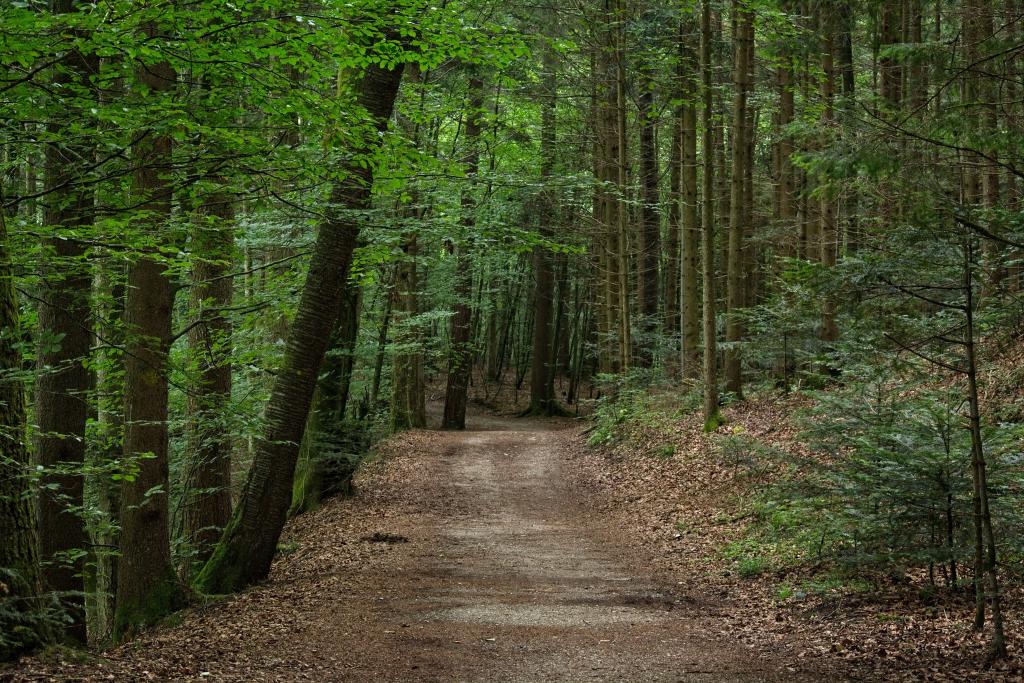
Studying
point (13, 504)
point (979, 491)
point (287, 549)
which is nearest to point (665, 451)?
point (287, 549)

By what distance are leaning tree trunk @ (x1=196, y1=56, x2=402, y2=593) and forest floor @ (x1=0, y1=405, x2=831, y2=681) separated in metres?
0.51

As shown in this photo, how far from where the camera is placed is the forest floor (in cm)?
613

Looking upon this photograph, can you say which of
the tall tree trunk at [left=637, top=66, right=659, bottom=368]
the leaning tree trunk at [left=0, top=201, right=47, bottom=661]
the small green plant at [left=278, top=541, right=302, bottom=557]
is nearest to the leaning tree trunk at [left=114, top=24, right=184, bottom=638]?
the leaning tree trunk at [left=0, top=201, right=47, bottom=661]

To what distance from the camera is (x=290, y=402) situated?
9.02 meters

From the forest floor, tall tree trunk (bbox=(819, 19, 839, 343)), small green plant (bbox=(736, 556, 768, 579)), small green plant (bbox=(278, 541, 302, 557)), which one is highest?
tall tree trunk (bbox=(819, 19, 839, 343))

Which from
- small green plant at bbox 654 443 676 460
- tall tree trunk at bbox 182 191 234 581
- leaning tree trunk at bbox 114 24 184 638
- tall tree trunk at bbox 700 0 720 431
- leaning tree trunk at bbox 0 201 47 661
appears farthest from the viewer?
small green plant at bbox 654 443 676 460

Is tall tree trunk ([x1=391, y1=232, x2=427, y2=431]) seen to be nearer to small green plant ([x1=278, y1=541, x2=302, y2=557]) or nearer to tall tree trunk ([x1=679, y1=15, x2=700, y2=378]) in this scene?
tall tree trunk ([x1=679, y1=15, x2=700, y2=378])

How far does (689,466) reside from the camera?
14297 millimetres

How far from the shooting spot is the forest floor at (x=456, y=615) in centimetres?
613

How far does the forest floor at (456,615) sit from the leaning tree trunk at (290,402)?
514 mm

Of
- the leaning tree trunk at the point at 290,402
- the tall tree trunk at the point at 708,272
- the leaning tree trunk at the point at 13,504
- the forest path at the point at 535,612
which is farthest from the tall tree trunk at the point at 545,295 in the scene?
the leaning tree trunk at the point at 13,504

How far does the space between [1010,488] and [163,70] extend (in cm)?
819

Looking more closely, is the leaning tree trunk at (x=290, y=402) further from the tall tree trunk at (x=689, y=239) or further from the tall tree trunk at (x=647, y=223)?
the tall tree trunk at (x=647, y=223)

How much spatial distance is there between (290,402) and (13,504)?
386 cm
